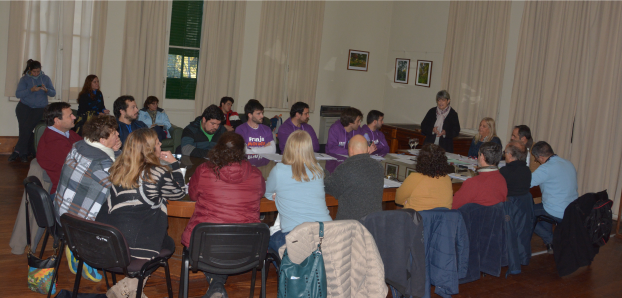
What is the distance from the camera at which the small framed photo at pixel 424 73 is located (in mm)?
8870

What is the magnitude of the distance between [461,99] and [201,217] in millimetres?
6225

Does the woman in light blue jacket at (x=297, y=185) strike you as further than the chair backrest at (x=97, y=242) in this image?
Yes

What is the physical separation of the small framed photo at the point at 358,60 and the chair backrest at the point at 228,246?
7.14 meters

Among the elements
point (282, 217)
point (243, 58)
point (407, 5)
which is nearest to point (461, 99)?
point (407, 5)

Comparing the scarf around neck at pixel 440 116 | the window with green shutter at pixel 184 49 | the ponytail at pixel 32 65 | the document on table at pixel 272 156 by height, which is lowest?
the document on table at pixel 272 156

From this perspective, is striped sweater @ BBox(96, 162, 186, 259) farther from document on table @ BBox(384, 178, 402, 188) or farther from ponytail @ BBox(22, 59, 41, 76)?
ponytail @ BBox(22, 59, 41, 76)

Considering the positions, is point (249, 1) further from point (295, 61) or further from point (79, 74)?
point (79, 74)

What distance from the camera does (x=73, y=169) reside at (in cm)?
309

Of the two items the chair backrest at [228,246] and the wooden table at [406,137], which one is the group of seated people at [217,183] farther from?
the wooden table at [406,137]

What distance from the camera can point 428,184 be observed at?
139 inches

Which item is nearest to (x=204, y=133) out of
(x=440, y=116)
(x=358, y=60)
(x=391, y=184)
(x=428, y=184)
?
(x=391, y=184)

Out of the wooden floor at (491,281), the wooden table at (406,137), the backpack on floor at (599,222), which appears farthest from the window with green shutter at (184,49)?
the backpack on floor at (599,222)

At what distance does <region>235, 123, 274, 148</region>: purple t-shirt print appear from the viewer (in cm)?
527

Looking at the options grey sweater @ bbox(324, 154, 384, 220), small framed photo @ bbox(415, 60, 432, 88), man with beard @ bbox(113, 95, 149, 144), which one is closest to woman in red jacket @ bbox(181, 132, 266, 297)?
grey sweater @ bbox(324, 154, 384, 220)
